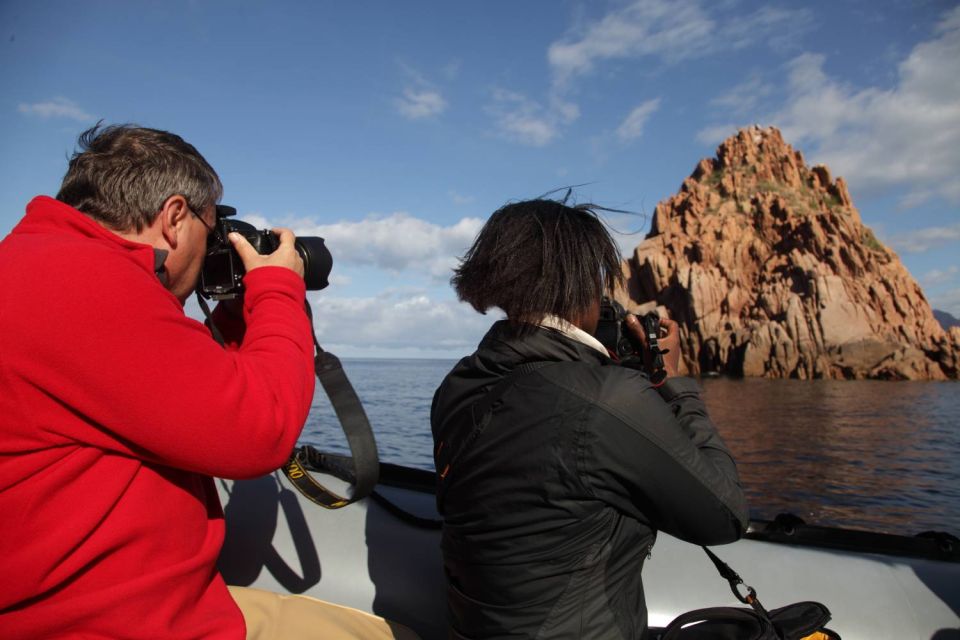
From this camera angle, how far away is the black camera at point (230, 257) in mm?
1396

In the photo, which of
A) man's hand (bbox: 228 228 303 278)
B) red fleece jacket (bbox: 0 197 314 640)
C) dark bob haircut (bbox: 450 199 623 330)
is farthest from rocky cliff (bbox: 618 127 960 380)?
red fleece jacket (bbox: 0 197 314 640)

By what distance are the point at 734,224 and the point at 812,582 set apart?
57.1 metres

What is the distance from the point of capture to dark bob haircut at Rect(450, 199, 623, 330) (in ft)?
5.13

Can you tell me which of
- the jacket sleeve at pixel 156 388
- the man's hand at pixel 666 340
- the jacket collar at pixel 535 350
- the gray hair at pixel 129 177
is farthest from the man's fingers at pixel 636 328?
the gray hair at pixel 129 177

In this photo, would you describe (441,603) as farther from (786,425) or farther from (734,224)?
(734,224)

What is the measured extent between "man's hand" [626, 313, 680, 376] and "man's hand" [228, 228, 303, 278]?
1.07 meters

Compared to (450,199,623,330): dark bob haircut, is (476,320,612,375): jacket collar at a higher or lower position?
lower

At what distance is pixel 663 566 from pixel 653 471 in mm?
1413

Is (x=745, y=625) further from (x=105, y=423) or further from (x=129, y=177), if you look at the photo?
(x=129, y=177)

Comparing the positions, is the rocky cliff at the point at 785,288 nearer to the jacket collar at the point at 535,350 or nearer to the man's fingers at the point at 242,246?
the jacket collar at the point at 535,350

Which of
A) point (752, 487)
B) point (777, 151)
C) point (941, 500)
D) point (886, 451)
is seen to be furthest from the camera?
point (777, 151)

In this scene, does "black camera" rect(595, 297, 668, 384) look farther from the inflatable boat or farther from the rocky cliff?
the rocky cliff

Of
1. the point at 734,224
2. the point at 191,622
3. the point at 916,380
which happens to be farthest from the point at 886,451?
the point at 734,224

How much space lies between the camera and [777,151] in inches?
2628
